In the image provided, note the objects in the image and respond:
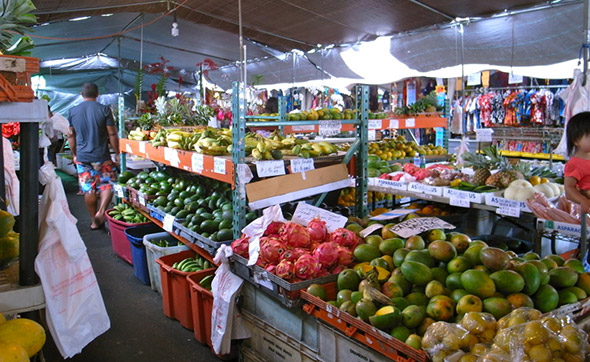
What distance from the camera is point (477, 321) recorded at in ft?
5.58

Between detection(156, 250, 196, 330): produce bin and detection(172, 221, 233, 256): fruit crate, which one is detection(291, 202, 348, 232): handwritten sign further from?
detection(156, 250, 196, 330): produce bin

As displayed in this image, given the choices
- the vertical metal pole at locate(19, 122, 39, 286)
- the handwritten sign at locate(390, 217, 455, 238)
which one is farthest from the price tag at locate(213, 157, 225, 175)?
the vertical metal pole at locate(19, 122, 39, 286)

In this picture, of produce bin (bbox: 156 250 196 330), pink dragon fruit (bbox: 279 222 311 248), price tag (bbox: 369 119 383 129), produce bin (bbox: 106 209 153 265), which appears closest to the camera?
pink dragon fruit (bbox: 279 222 311 248)

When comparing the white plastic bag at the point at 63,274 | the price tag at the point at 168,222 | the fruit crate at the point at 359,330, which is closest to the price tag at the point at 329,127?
the fruit crate at the point at 359,330

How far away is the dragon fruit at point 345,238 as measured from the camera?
2656 millimetres

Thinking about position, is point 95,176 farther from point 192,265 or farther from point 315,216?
point 315,216

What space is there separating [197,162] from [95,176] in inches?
141

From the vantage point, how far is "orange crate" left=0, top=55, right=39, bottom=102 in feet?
3.90

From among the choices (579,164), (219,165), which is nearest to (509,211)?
(579,164)

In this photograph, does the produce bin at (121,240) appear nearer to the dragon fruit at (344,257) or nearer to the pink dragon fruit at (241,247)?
the pink dragon fruit at (241,247)

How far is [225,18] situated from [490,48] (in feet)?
13.3

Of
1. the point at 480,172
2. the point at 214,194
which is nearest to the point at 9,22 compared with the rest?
the point at 214,194

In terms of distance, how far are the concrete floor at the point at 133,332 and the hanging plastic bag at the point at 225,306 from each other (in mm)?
457

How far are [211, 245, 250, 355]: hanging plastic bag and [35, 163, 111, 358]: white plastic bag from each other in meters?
1.26
